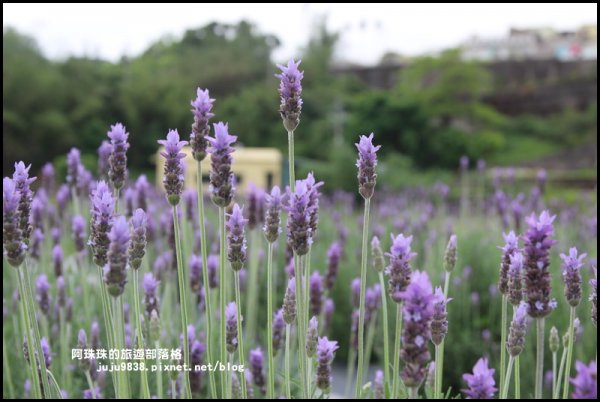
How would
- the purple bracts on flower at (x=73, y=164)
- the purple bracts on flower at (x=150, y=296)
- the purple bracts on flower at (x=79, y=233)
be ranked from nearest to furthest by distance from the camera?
1. the purple bracts on flower at (x=150, y=296)
2. the purple bracts on flower at (x=79, y=233)
3. the purple bracts on flower at (x=73, y=164)

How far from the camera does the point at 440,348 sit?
1.37 meters

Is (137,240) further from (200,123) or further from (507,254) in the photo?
(507,254)

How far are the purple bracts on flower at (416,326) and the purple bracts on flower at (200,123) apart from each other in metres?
0.52

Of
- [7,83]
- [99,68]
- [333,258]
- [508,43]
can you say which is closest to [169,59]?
[99,68]

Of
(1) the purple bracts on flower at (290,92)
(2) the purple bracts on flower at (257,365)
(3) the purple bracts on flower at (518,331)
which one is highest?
(1) the purple bracts on flower at (290,92)

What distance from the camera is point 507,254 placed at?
1.37 m

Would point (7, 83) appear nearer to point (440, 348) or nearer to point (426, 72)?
point (426, 72)

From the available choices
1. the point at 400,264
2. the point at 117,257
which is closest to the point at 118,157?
the point at 117,257

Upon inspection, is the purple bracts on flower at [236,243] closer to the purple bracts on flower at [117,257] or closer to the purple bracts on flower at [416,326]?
the purple bracts on flower at [117,257]

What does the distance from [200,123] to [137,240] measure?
250 millimetres

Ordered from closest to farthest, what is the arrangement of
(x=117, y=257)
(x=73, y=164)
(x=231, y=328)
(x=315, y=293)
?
1. (x=117, y=257)
2. (x=231, y=328)
3. (x=315, y=293)
4. (x=73, y=164)

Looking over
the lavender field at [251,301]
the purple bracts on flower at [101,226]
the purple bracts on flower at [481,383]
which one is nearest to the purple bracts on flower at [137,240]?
the lavender field at [251,301]

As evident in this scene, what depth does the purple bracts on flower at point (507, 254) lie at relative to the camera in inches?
53.7

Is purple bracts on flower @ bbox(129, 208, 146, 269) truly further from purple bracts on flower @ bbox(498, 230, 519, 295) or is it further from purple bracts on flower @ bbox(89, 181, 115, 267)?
purple bracts on flower @ bbox(498, 230, 519, 295)
